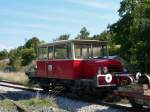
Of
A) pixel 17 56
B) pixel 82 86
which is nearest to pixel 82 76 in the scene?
pixel 82 86

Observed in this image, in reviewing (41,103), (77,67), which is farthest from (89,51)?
(41,103)

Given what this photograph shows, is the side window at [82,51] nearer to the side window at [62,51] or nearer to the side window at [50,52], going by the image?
the side window at [62,51]

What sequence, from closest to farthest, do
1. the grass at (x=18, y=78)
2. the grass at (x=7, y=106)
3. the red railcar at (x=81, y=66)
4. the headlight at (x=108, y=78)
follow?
the grass at (x=7, y=106)
the headlight at (x=108, y=78)
the red railcar at (x=81, y=66)
the grass at (x=18, y=78)

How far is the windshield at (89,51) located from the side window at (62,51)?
0.38 m

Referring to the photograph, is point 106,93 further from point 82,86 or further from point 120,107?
point 120,107

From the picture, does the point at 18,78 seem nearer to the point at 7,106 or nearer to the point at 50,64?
the point at 50,64

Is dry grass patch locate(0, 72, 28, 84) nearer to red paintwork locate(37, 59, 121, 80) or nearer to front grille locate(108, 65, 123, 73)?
red paintwork locate(37, 59, 121, 80)

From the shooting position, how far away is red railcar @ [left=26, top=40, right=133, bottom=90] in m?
18.8

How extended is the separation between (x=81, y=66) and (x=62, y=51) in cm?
143

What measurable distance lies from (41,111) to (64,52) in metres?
5.24

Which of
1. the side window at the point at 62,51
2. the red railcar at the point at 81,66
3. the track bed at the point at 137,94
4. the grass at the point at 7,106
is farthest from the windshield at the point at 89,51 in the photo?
the track bed at the point at 137,94

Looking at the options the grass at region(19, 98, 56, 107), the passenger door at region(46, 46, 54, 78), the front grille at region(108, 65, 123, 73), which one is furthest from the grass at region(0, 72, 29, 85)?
the grass at region(19, 98, 56, 107)

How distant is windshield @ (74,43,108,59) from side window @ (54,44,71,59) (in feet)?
1.24

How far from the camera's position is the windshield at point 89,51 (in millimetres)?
20438
